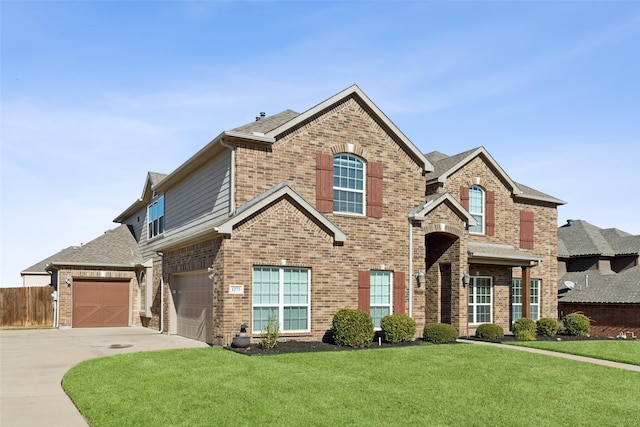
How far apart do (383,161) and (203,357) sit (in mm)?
9905

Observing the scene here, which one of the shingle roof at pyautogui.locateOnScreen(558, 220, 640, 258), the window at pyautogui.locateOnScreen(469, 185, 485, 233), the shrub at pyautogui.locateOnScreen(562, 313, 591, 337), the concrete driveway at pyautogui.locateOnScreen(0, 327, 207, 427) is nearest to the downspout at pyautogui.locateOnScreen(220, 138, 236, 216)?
the concrete driveway at pyautogui.locateOnScreen(0, 327, 207, 427)

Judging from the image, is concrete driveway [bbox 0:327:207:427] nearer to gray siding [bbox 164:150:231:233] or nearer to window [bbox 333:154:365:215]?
gray siding [bbox 164:150:231:233]

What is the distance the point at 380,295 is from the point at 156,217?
13.1m

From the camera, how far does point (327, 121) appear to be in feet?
64.1

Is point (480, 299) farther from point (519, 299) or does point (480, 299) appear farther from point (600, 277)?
point (600, 277)

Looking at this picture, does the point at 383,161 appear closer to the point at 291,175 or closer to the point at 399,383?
the point at 291,175

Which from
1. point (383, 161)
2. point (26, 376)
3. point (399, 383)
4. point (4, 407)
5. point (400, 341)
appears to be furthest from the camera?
point (383, 161)

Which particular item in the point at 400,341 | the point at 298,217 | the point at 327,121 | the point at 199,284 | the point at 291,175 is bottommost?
the point at 400,341

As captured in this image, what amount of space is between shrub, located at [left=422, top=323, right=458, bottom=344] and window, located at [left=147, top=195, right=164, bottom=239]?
44.8 ft

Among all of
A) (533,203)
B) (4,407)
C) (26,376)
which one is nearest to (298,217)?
(26,376)

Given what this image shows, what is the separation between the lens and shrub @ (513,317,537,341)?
842 inches

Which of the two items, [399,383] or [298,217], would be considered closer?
[399,383]

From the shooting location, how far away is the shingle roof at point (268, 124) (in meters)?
18.6

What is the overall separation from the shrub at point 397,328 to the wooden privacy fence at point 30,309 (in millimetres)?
17645
